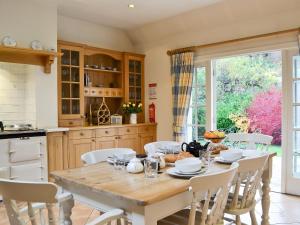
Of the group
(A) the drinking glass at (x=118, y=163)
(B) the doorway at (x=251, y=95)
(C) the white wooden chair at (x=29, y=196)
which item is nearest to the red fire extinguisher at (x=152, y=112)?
(B) the doorway at (x=251, y=95)

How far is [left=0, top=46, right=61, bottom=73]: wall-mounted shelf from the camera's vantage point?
11.6ft

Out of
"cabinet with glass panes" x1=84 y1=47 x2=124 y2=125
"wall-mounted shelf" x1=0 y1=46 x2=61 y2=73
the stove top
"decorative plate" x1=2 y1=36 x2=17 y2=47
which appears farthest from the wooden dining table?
"cabinet with glass panes" x1=84 y1=47 x2=124 y2=125

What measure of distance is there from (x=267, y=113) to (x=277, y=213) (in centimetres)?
450

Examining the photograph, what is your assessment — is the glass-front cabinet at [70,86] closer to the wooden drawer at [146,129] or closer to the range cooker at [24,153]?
the range cooker at [24,153]

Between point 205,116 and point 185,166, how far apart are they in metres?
2.94

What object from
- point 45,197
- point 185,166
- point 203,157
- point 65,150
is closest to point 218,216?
point 185,166

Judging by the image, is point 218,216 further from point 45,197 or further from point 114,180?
point 45,197

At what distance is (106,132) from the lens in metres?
4.48

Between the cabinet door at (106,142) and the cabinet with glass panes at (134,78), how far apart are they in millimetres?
857

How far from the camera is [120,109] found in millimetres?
5215

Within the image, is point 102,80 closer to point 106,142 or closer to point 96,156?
point 106,142

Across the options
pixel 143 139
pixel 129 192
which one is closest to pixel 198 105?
pixel 143 139

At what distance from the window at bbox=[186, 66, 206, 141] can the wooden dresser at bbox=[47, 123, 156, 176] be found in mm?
823

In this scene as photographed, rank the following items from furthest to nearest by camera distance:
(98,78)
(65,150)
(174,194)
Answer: (98,78), (65,150), (174,194)
